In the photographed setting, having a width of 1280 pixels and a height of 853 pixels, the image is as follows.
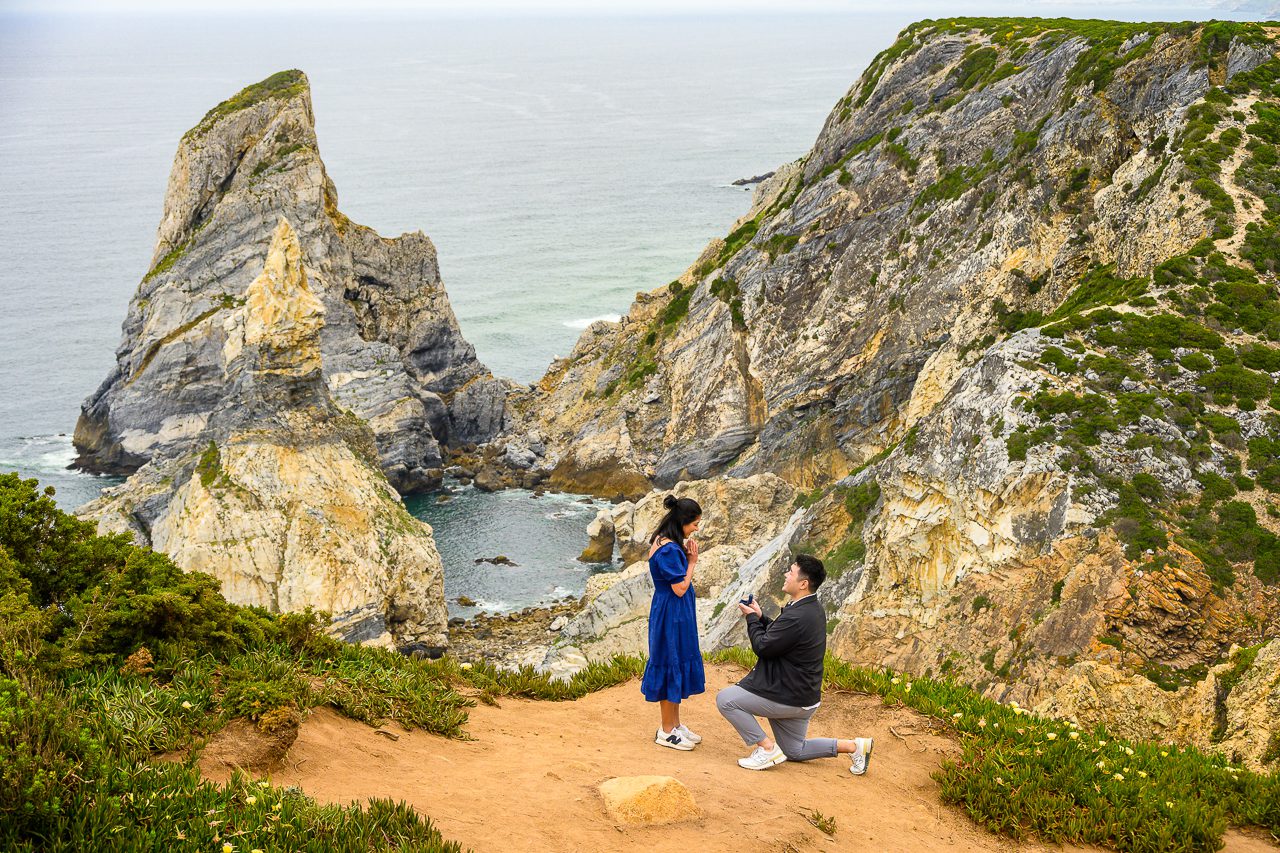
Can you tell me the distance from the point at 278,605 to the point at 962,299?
31.9 metres

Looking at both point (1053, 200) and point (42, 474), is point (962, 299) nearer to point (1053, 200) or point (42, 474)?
point (1053, 200)

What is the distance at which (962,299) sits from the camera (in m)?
44.8

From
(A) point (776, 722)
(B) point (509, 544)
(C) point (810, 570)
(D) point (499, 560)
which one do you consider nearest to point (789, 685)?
(A) point (776, 722)

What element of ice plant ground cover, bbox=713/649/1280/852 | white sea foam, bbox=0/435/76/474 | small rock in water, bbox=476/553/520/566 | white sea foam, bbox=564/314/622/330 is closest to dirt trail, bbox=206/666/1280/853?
ice plant ground cover, bbox=713/649/1280/852

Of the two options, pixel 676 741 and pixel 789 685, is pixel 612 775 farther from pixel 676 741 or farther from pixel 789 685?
pixel 789 685

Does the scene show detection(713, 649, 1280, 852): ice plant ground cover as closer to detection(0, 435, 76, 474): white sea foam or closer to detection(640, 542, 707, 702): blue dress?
detection(640, 542, 707, 702): blue dress

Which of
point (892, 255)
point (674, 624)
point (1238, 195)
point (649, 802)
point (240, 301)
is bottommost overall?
point (240, 301)

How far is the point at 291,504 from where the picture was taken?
4206cm

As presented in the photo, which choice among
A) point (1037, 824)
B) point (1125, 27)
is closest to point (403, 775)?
point (1037, 824)

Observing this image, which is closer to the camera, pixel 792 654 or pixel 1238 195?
pixel 792 654

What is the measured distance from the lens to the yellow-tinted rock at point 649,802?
33.1 ft

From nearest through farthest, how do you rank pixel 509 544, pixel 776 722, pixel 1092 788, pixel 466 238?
1. pixel 1092 788
2. pixel 776 722
3. pixel 509 544
4. pixel 466 238

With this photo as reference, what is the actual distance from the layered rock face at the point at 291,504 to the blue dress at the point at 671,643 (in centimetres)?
3082

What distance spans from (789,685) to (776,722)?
2.34 feet
